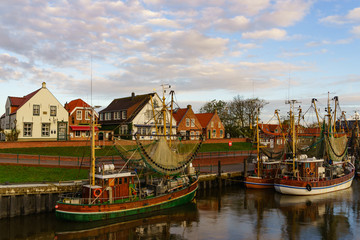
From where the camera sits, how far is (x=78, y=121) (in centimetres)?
6431

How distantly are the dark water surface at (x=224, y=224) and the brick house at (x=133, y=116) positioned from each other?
1311 inches

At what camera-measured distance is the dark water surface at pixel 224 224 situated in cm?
2234

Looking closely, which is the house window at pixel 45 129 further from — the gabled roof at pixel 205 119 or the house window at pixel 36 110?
the gabled roof at pixel 205 119

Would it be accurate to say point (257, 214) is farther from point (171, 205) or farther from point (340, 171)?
point (340, 171)

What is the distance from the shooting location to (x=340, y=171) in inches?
1678

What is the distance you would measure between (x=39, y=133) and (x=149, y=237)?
40.1 meters

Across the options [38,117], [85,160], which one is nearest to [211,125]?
[38,117]

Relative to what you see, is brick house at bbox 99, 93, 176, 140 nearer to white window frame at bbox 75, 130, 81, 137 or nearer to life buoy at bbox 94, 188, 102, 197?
white window frame at bbox 75, 130, 81, 137

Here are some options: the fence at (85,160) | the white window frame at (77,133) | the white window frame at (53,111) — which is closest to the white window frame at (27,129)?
the white window frame at (53,111)

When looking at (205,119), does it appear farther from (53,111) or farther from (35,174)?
(35,174)

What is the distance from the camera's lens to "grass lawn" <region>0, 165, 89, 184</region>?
2880 cm

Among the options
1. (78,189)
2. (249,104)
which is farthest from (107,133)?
(249,104)

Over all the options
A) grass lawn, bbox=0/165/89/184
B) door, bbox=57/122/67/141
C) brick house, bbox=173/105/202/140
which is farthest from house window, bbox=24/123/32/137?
brick house, bbox=173/105/202/140

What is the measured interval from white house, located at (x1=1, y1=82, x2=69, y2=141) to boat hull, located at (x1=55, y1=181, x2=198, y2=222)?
3366cm
